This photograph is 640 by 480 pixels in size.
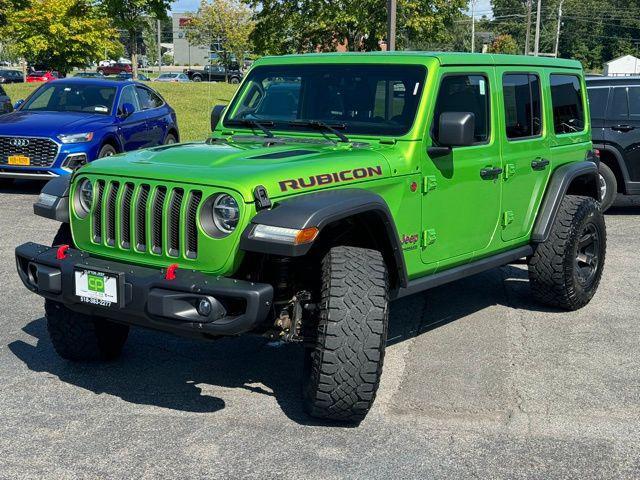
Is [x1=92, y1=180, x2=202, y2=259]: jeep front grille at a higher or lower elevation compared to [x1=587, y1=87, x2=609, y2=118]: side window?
lower

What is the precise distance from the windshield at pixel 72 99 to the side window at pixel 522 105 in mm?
8032

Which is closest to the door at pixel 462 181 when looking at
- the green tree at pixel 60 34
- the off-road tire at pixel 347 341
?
the off-road tire at pixel 347 341

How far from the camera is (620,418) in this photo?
4.73 metres

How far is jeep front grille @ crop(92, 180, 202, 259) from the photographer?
14.4ft

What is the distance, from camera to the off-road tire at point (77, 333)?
5248 mm

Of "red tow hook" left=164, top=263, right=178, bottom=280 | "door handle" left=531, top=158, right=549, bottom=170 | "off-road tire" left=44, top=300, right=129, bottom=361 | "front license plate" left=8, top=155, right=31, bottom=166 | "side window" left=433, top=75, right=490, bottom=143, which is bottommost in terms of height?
"off-road tire" left=44, top=300, right=129, bottom=361

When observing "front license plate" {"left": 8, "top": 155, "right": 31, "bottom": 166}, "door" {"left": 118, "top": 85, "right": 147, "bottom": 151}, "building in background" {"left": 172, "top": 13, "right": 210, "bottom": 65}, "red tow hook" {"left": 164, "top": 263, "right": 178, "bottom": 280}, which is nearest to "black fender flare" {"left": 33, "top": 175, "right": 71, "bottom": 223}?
"red tow hook" {"left": 164, "top": 263, "right": 178, "bottom": 280}

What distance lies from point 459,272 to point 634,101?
691 cm

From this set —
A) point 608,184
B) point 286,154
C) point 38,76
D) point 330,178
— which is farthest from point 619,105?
point 38,76

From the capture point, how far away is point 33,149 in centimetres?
1187

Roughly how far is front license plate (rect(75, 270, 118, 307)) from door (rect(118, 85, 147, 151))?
861cm

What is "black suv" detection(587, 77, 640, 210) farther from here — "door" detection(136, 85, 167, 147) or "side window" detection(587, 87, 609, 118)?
"door" detection(136, 85, 167, 147)

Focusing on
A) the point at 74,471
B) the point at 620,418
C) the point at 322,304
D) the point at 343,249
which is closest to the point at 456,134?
the point at 343,249

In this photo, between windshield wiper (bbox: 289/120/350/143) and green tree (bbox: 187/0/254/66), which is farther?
green tree (bbox: 187/0/254/66)
